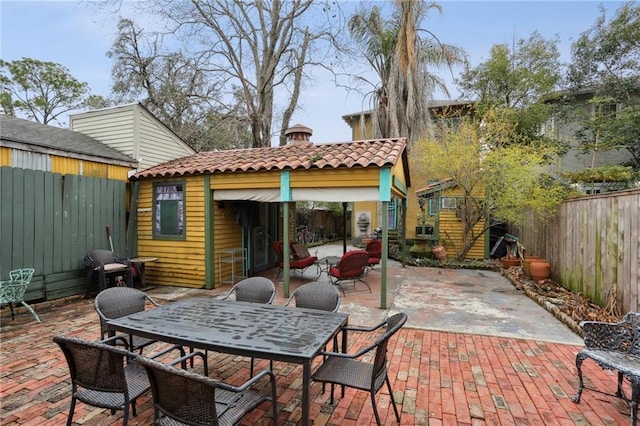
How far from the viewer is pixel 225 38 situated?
1234cm

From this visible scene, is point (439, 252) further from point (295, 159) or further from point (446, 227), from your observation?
point (295, 159)

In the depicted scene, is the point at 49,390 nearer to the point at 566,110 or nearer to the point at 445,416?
the point at 445,416

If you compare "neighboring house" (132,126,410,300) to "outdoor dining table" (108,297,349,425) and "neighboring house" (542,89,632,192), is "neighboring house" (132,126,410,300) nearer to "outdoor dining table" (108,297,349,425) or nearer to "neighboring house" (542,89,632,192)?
"outdoor dining table" (108,297,349,425)

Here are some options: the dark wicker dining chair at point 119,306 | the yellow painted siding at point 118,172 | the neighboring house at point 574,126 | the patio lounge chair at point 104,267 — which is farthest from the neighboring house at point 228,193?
the neighboring house at point 574,126

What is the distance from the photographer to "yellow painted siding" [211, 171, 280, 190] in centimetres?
637

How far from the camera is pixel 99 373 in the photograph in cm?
214

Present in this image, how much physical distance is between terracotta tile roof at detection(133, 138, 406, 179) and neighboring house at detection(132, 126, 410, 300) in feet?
0.06

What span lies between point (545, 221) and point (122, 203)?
9.93m

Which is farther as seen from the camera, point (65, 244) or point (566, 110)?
point (566, 110)

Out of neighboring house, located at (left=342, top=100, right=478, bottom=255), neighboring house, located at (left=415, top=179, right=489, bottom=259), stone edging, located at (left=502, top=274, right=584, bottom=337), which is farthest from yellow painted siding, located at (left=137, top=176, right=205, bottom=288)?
neighboring house, located at (left=342, top=100, right=478, bottom=255)

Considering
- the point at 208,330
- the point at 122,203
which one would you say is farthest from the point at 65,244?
the point at 208,330

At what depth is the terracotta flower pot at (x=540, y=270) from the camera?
283 inches

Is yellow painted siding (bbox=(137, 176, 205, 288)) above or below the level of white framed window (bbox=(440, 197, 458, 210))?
below

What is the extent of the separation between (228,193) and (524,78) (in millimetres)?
13226
